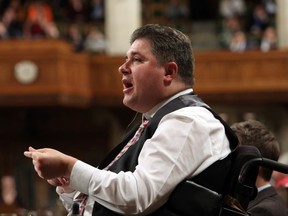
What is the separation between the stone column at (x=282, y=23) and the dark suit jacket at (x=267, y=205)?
14384 mm

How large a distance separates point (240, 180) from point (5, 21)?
50.7 feet

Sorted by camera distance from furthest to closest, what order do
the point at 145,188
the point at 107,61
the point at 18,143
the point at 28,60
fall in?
the point at 18,143 → the point at 107,61 → the point at 28,60 → the point at 145,188

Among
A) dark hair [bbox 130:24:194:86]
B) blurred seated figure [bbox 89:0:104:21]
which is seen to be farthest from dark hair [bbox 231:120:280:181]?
blurred seated figure [bbox 89:0:104:21]

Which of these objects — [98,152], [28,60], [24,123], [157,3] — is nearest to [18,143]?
[24,123]

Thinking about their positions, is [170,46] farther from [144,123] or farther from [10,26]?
[10,26]

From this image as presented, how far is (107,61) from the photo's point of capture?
1789 centimetres

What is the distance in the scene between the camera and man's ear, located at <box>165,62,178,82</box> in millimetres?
3066

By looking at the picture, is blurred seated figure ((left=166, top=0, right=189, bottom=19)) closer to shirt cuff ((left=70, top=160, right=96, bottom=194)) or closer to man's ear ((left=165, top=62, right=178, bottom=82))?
man's ear ((left=165, top=62, right=178, bottom=82))

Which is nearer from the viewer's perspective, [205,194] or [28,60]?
[205,194]

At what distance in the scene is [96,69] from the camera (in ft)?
58.9

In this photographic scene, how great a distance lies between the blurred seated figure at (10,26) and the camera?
17.5 m

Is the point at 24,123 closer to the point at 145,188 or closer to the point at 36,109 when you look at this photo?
the point at 36,109

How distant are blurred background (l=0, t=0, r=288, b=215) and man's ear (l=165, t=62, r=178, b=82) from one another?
13728 mm

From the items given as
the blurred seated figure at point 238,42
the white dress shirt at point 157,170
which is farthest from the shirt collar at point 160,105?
the blurred seated figure at point 238,42
